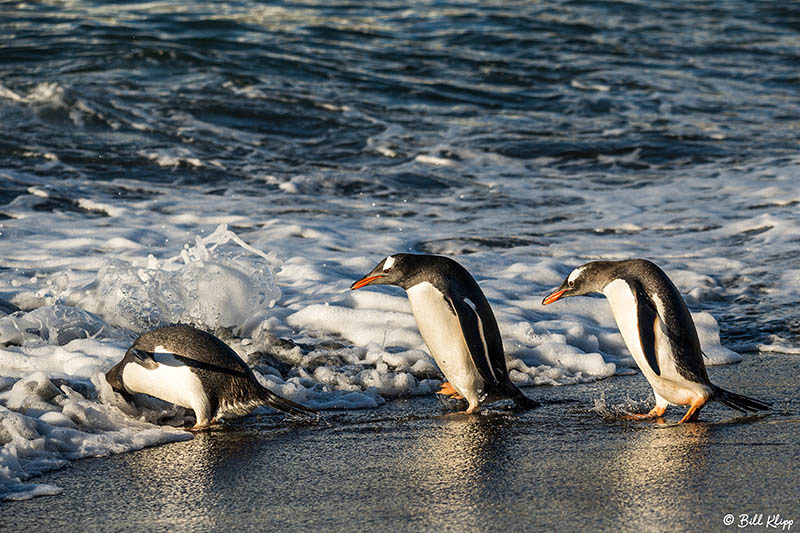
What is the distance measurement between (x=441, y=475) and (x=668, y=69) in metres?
15.0

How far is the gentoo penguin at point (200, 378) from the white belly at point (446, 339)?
67 centimetres

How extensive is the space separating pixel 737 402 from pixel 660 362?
1.16 ft

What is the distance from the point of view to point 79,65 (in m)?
15.2

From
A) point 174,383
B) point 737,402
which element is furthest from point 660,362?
point 174,383

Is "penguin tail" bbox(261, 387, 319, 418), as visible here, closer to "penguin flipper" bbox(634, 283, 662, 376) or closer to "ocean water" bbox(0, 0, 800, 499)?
"ocean water" bbox(0, 0, 800, 499)

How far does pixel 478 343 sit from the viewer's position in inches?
184

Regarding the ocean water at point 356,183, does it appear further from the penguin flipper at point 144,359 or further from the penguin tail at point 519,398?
the penguin tail at point 519,398

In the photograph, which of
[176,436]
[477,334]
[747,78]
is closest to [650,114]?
[747,78]

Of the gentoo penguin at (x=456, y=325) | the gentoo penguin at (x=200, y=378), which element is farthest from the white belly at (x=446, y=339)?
the gentoo penguin at (x=200, y=378)

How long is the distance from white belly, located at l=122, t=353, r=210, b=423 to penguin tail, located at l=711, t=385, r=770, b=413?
2.11m

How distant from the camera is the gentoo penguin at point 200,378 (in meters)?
4.34

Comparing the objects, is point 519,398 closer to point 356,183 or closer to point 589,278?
point 589,278

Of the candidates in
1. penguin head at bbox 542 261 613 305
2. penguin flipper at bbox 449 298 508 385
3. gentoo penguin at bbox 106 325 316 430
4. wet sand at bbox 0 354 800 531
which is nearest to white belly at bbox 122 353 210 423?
gentoo penguin at bbox 106 325 316 430

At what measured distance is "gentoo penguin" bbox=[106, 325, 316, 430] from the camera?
4.34 metres
